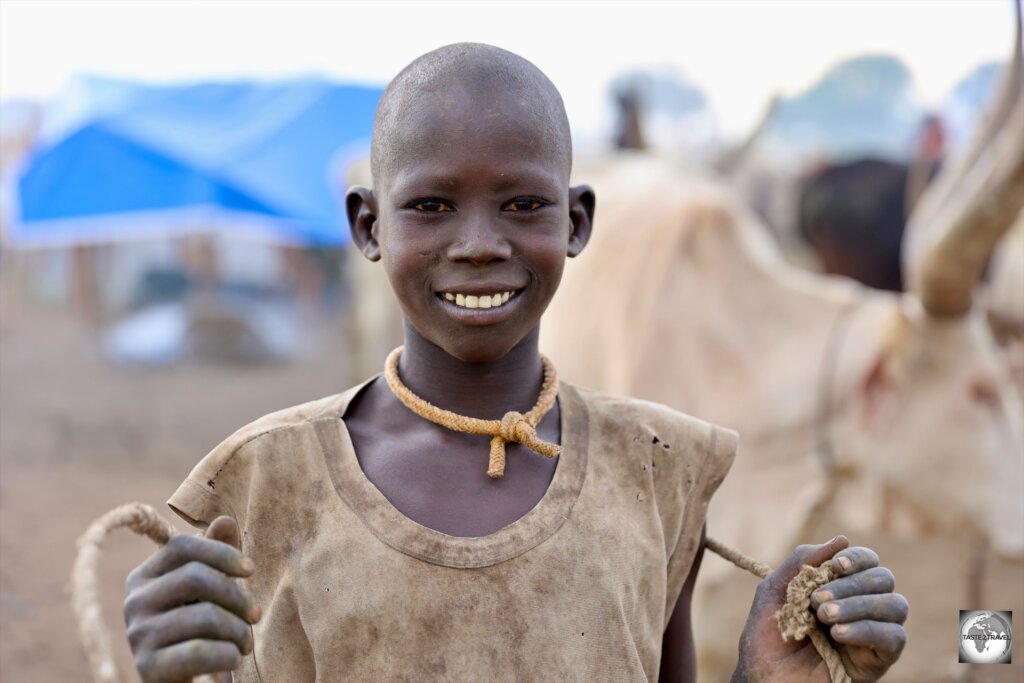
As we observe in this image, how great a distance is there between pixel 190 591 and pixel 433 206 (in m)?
0.50

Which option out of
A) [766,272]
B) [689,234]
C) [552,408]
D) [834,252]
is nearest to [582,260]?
[689,234]

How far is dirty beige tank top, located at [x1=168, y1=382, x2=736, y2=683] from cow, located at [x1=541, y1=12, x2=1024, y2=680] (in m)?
1.79

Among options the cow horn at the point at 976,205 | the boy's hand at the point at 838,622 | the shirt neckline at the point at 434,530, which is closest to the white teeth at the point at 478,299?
the shirt neckline at the point at 434,530

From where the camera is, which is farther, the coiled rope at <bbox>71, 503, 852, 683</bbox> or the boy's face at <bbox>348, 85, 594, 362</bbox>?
the boy's face at <bbox>348, 85, 594, 362</bbox>

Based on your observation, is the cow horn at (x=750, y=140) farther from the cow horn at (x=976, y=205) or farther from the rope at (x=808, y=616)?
the rope at (x=808, y=616)

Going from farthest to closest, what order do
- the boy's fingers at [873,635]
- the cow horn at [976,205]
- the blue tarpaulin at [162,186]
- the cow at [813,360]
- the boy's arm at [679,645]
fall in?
the blue tarpaulin at [162,186] < the cow at [813,360] < the cow horn at [976,205] < the boy's arm at [679,645] < the boy's fingers at [873,635]

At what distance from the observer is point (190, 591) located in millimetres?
981

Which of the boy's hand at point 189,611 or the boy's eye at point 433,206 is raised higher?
the boy's eye at point 433,206

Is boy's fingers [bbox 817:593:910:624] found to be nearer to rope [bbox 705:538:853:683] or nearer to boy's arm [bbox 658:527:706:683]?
rope [bbox 705:538:853:683]

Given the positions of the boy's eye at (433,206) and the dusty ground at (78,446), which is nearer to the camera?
the boy's eye at (433,206)

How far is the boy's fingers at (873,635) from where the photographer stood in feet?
3.74

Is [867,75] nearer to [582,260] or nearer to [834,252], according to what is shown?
[834,252]

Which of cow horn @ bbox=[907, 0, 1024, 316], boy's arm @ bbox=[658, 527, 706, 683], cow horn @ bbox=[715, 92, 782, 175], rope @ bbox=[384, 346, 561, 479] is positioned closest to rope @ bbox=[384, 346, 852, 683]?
rope @ bbox=[384, 346, 561, 479]

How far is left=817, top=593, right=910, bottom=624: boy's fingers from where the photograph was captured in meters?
1.15
